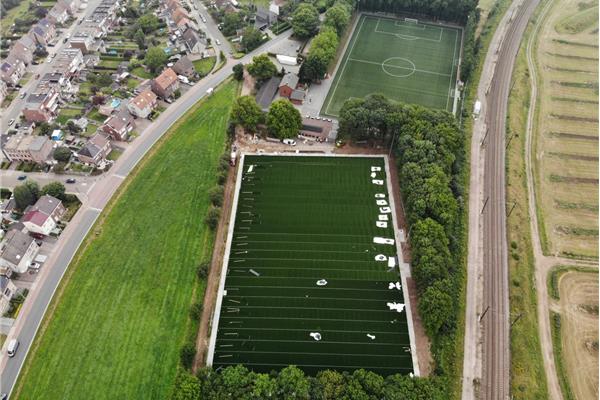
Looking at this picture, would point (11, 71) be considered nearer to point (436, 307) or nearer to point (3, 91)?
point (3, 91)

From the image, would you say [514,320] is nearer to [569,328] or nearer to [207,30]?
[569,328]

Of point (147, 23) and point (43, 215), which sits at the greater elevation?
point (147, 23)

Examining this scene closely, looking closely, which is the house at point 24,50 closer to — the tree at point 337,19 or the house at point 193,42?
the house at point 193,42

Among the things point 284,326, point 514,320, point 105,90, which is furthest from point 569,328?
point 105,90

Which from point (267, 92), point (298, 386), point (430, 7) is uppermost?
point (430, 7)

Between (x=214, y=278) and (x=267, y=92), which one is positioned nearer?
(x=214, y=278)

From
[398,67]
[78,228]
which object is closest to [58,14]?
[78,228]

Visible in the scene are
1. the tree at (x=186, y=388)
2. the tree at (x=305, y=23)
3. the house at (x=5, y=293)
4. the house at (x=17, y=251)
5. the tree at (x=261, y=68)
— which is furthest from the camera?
the tree at (x=305, y=23)

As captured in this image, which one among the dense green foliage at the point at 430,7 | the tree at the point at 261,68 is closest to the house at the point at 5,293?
the tree at the point at 261,68
